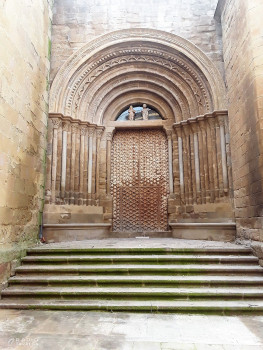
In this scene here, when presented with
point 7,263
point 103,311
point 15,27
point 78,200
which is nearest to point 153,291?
point 103,311

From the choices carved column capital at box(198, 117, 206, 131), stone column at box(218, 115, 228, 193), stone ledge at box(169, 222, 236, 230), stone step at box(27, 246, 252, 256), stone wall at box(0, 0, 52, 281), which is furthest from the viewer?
carved column capital at box(198, 117, 206, 131)

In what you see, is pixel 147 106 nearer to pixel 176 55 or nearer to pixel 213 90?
pixel 176 55

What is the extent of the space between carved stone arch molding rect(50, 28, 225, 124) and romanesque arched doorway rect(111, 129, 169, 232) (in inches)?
36.4

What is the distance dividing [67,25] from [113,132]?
307 cm

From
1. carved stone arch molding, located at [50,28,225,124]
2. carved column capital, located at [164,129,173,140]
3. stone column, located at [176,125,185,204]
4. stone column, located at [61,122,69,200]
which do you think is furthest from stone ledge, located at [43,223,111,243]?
carved column capital, located at [164,129,173,140]

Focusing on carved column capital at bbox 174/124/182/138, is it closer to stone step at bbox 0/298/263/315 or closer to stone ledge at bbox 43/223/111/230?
stone ledge at bbox 43/223/111/230

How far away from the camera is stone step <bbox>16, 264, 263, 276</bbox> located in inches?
157

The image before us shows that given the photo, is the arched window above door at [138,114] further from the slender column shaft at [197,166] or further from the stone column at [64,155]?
the stone column at [64,155]

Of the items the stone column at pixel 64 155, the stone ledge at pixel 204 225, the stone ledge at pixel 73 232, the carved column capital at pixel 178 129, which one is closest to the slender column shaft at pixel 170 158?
the carved column capital at pixel 178 129

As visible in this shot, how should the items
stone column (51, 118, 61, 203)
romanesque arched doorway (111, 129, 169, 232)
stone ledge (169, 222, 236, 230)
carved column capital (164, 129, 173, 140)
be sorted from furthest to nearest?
carved column capital (164, 129, 173, 140) → romanesque arched doorway (111, 129, 169, 232) → stone column (51, 118, 61, 203) → stone ledge (169, 222, 236, 230)

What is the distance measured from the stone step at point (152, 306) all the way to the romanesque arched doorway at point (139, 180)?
3.76 m

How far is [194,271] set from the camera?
4000 millimetres

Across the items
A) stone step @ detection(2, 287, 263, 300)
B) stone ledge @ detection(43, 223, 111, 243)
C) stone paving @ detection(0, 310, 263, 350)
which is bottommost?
stone paving @ detection(0, 310, 263, 350)

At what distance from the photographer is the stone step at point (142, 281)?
12.3ft
